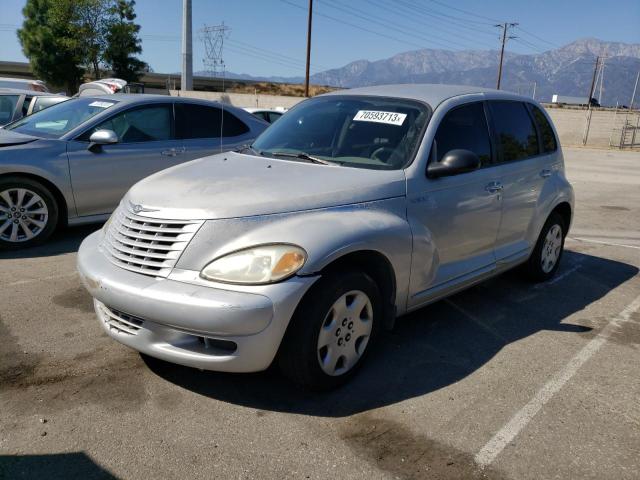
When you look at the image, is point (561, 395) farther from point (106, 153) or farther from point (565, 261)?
point (106, 153)

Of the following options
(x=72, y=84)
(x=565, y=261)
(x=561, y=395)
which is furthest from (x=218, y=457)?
(x=72, y=84)

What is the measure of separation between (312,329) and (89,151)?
423 cm

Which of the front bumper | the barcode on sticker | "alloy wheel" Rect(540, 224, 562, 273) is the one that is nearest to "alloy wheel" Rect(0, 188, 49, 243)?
the barcode on sticker

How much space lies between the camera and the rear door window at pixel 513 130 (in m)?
4.57

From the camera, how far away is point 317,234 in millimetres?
2969

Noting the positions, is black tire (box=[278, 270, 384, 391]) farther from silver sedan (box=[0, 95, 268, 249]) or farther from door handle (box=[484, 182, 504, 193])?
silver sedan (box=[0, 95, 268, 249])

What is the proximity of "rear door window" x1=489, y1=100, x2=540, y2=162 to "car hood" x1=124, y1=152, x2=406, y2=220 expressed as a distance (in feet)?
4.68

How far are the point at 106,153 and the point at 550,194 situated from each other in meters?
4.60

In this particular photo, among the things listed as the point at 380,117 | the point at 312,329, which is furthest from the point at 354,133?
the point at 312,329

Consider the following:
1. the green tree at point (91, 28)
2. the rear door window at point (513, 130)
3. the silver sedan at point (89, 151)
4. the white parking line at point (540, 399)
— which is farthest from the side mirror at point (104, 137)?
the green tree at point (91, 28)

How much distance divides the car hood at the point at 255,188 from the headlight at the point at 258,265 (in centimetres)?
25

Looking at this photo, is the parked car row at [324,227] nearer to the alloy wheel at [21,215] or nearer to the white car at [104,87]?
the alloy wheel at [21,215]

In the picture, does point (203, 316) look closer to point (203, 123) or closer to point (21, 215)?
point (21, 215)

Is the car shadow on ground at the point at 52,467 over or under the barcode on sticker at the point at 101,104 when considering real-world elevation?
under
